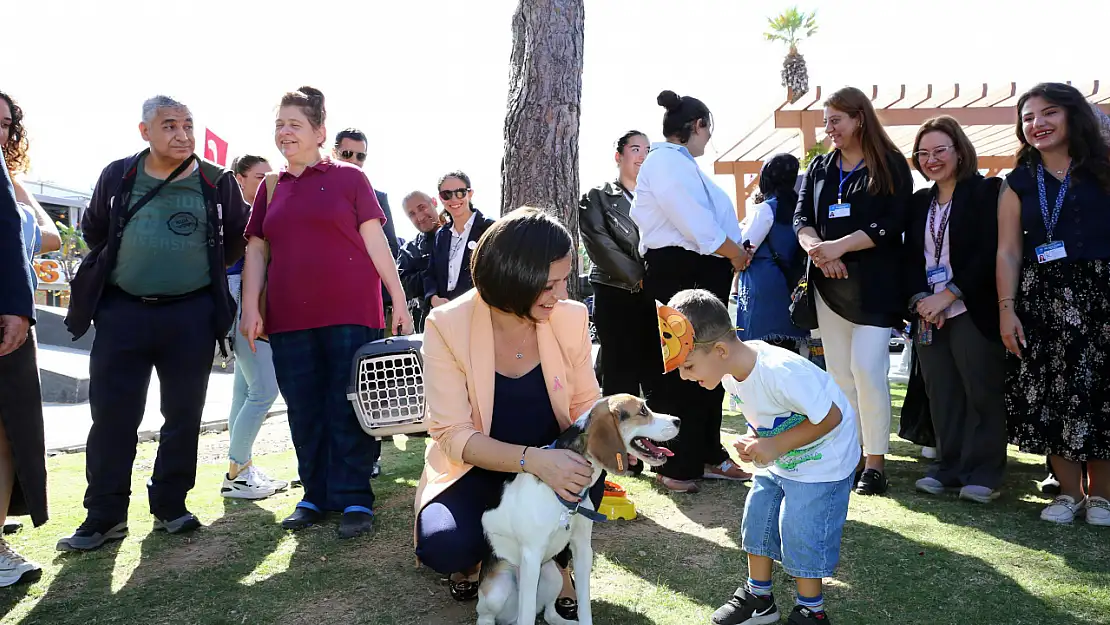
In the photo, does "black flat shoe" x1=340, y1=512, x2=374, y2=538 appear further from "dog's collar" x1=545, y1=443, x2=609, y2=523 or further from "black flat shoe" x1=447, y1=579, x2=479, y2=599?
"dog's collar" x1=545, y1=443, x2=609, y2=523

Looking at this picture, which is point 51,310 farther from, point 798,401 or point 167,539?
point 798,401

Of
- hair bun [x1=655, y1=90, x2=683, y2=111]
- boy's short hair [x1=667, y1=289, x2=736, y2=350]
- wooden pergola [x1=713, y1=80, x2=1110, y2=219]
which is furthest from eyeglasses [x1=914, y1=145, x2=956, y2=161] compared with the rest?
wooden pergola [x1=713, y1=80, x2=1110, y2=219]

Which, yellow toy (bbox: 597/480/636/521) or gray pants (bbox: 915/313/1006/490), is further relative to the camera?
gray pants (bbox: 915/313/1006/490)

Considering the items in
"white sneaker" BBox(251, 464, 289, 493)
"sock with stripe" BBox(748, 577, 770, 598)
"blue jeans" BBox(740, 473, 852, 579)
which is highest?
"blue jeans" BBox(740, 473, 852, 579)

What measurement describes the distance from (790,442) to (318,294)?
7.68 ft

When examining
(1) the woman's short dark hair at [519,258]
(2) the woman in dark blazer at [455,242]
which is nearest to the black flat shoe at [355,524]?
(1) the woman's short dark hair at [519,258]

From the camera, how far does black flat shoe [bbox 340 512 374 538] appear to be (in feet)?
12.2

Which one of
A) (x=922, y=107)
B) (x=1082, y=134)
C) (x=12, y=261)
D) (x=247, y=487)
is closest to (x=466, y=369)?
(x=12, y=261)

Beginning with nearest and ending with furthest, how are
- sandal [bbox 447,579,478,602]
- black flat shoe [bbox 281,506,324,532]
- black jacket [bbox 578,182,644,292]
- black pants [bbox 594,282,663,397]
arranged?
sandal [bbox 447,579,478,602], black flat shoe [bbox 281,506,324,532], black jacket [bbox 578,182,644,292], black pants [bbox 594,282,663,397]

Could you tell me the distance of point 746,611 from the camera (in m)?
2.71

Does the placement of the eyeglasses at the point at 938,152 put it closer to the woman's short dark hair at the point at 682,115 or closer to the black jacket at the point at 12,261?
the woman's short dark hair at the point at 682,115

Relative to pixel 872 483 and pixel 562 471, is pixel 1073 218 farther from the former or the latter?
pixel 562 471

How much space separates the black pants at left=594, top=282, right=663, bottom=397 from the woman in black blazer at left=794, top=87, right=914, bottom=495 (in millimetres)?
995

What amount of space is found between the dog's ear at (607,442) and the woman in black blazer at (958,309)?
252 centimetres
